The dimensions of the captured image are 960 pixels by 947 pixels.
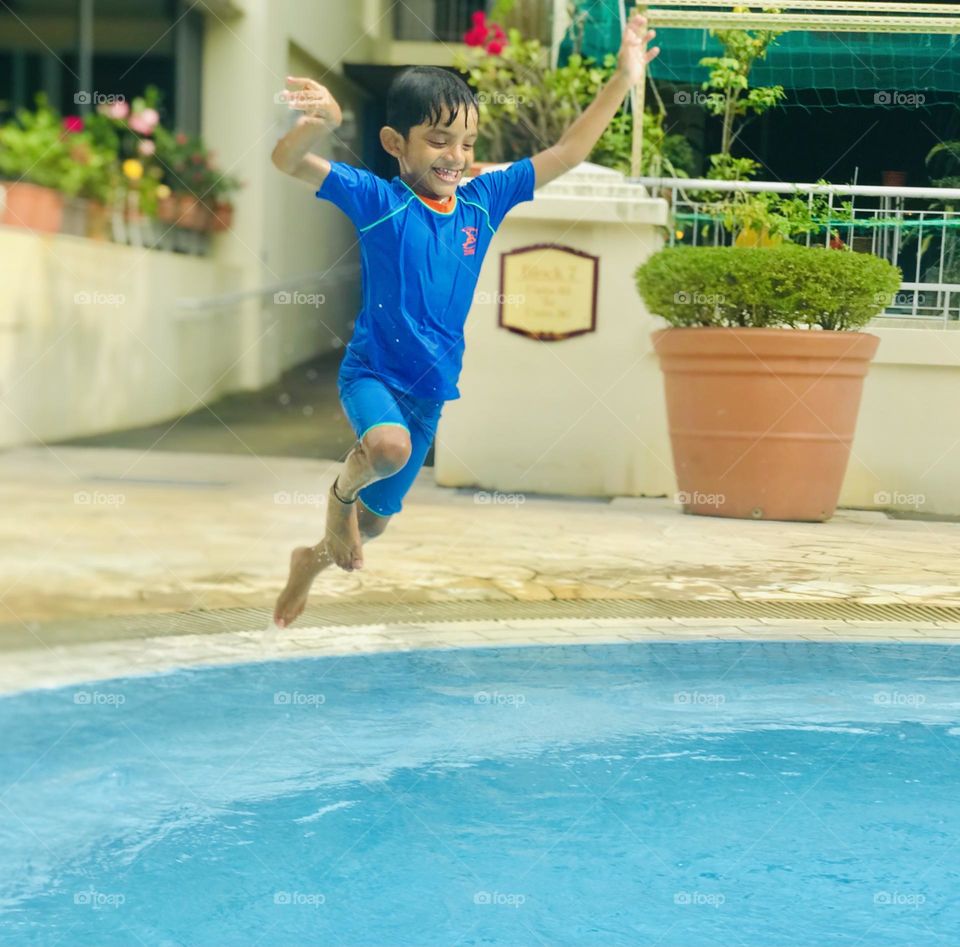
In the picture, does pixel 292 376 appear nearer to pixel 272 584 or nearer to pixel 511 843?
pixel 272 584

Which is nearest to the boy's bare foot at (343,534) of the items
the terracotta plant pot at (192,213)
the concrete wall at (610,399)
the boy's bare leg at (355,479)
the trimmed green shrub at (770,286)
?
the boy's bare leg at (355,479)
